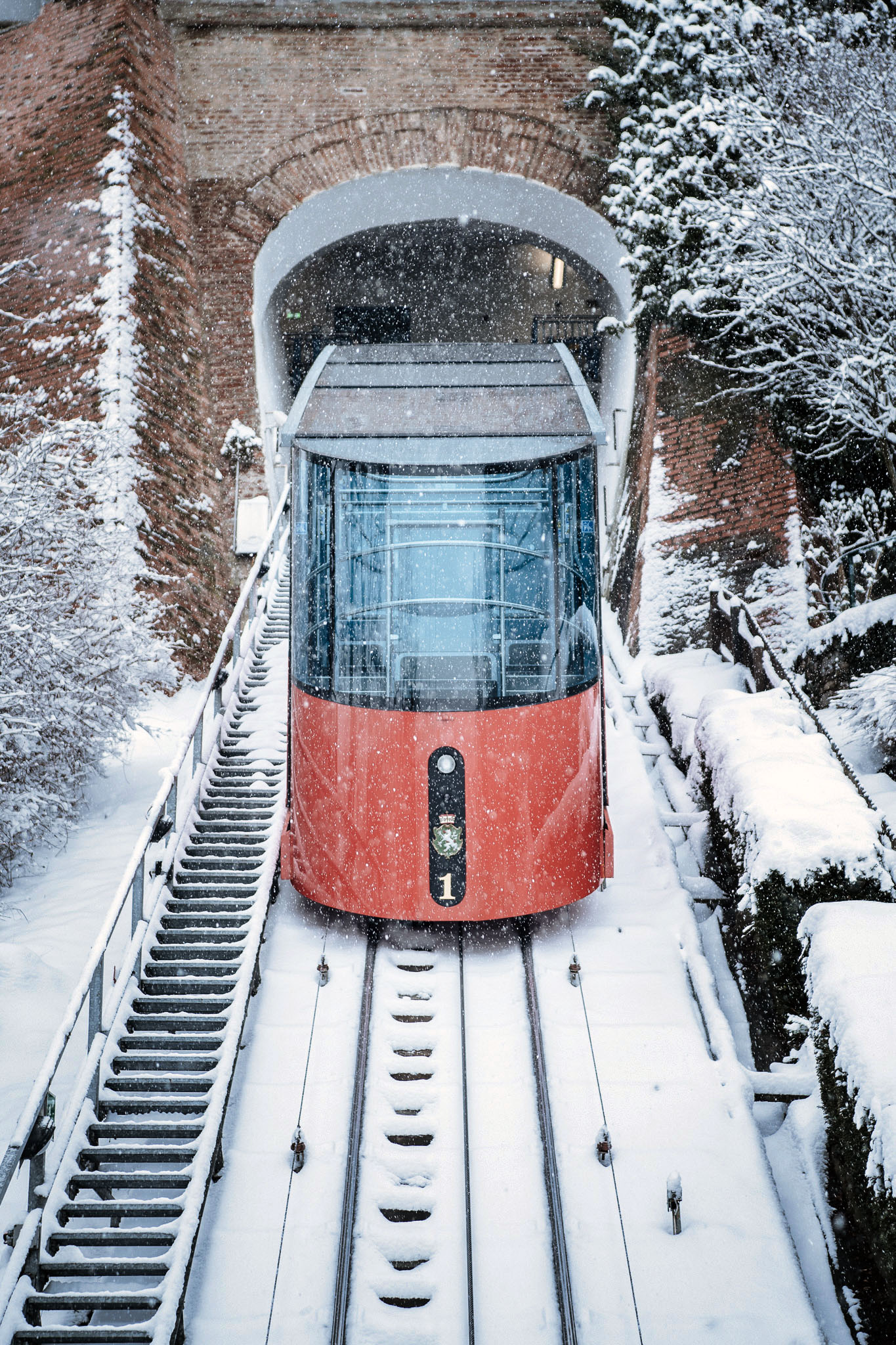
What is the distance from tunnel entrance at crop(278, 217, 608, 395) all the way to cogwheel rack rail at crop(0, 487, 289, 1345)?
11.6 metres

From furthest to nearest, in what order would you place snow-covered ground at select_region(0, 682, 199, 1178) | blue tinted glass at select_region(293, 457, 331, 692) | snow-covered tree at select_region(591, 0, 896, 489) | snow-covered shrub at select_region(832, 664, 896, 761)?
snow-covered tree at select_region(591, 0, 896, 489)
snow-covered shrub at select_region(832, 664, 896, 761)
blue tinted glass at select_region(293, 457, 331, 692)
snow-covered ground at select_region(0, 682, 199, 1178)

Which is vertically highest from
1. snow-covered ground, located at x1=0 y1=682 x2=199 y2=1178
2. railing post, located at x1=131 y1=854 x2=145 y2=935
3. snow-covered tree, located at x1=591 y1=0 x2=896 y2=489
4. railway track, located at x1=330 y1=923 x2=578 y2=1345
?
snow-covered tree, located at x1=591 y1=0 x2=896 y2=489

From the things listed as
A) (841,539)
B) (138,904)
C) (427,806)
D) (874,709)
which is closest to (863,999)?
(427,806)

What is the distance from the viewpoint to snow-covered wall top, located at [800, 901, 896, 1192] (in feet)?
12.7

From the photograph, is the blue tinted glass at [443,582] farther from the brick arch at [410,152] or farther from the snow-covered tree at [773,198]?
the brick arch at [410,152]

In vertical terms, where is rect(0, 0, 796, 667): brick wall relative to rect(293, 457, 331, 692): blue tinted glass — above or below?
above

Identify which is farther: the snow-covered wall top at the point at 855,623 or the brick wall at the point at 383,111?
the brick wall at the point at 383,111

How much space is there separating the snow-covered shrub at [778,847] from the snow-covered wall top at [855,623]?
1815mm

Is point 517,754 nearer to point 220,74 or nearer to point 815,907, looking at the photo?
point 815,907

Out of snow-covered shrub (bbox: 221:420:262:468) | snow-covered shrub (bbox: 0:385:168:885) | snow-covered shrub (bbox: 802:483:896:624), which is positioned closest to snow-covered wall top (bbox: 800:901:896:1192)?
snow-covered shrub (bbox: 0:385:168:885)

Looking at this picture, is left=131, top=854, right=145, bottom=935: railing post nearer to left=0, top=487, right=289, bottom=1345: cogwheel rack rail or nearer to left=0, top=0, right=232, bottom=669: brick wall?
left=0, top=487, right=289, bottom=1345: cogwheel rack rail

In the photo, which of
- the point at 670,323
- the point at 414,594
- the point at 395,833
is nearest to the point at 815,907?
the point at 395,833

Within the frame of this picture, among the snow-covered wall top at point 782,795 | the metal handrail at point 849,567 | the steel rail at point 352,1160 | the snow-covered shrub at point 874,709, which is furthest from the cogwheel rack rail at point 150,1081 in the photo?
the metal handrail at point 849,567

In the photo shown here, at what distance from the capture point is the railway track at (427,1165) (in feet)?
14.2
